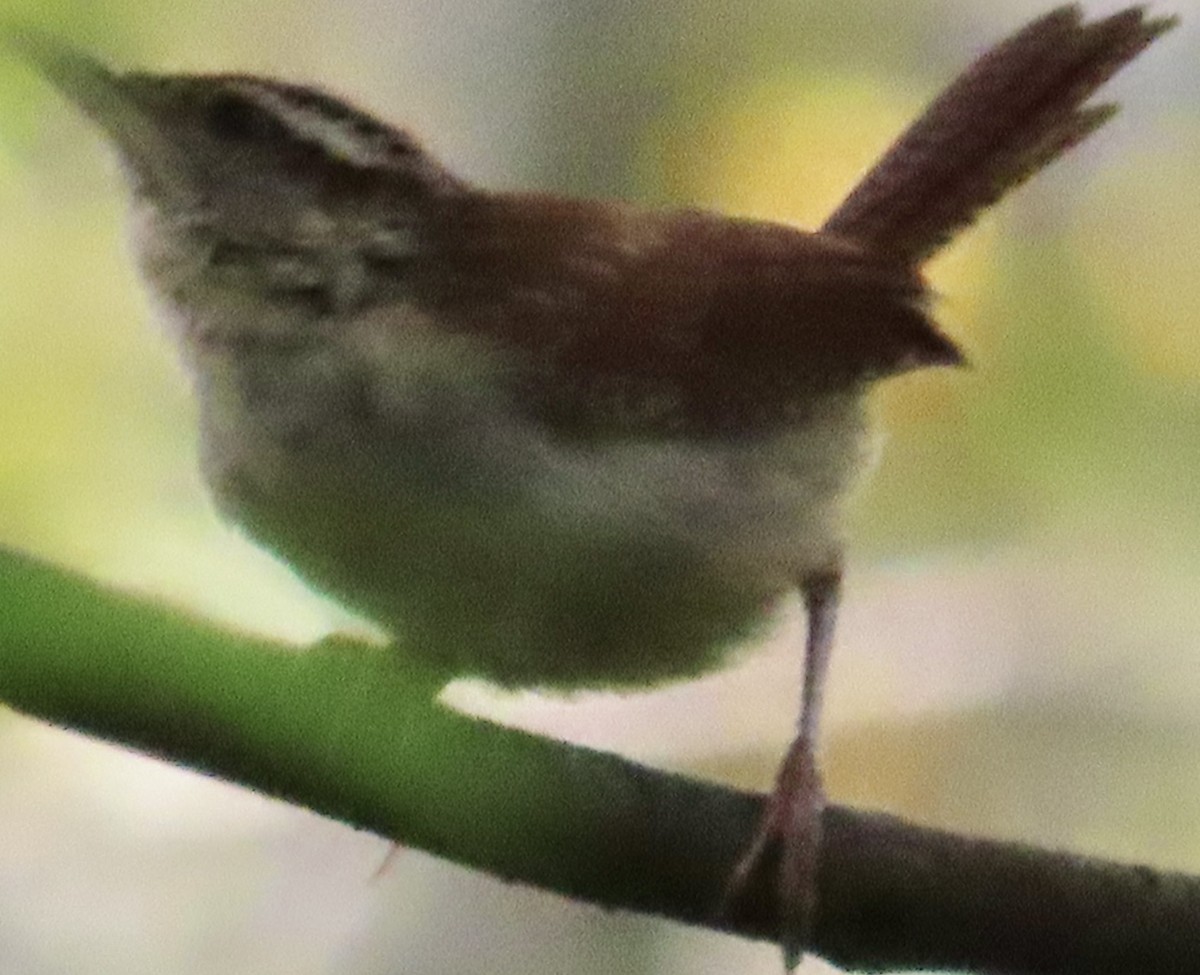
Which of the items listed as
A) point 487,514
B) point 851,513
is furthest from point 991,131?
point 487,514

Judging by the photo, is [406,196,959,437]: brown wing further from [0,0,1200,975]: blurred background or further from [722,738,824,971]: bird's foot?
[722,738,824,971]: bird's foot

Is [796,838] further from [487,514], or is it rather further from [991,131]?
[991,131]

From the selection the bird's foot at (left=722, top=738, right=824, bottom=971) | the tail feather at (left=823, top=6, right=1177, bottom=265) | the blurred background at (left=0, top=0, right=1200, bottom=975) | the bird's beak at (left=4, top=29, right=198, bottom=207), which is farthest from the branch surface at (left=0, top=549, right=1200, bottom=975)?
the tail feather at (left=823, top=6, right=1177, bottom=265)

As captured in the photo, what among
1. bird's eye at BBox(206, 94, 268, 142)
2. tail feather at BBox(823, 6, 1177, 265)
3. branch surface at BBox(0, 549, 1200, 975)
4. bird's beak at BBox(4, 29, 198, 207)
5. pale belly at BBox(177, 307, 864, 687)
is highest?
tail feather at BBox(823, 6, 1177, 265)

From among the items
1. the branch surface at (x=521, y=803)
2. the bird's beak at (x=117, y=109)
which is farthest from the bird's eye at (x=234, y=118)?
the branch surface at (x=521, y=803)

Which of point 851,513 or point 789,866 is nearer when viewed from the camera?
point 789,866

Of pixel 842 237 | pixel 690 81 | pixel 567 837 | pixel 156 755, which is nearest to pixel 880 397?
pixel 842 237

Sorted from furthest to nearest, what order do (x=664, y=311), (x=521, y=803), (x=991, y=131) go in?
(x=991, y=131)
(x=664, y=311)
(x=521, y=803)
